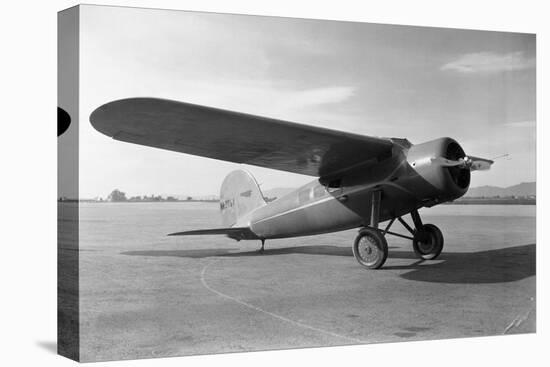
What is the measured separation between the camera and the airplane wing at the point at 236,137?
21.9 ft

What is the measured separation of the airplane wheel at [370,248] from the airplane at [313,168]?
1 cm

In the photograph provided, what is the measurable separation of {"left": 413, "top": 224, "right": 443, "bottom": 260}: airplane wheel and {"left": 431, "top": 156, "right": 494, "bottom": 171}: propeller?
133cm

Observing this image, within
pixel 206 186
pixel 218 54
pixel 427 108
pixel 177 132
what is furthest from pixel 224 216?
pixel 427 108

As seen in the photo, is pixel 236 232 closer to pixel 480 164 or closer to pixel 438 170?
pixel 438 170

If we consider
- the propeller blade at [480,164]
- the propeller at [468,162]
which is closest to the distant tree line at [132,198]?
the propeller at [468,162]

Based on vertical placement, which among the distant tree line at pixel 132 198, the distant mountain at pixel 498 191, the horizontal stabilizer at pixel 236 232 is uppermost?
the distant mountain at pixel 498 191

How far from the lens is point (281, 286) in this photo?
25.7 feet

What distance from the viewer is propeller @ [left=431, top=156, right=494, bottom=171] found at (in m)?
8.52

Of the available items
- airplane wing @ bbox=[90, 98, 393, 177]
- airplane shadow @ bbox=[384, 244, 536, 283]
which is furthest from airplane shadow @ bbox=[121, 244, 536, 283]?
airplane wing @ bbox=[90, 98, 393, 177]

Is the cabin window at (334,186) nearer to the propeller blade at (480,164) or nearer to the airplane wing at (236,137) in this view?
the airplane wing at (236,137)

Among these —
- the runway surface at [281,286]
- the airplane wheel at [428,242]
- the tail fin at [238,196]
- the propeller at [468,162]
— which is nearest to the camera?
the runway surface at [281,286]

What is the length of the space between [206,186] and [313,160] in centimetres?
199

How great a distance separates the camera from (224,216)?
9.16 metres

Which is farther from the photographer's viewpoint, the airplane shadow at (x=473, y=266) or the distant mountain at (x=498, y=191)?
the distant mountain at (x=498, y=191)
